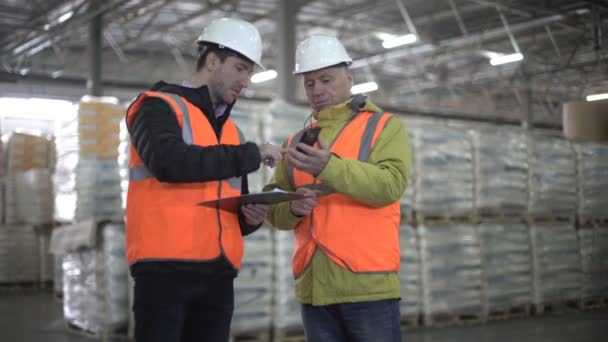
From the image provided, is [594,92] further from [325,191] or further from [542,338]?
[325,191]

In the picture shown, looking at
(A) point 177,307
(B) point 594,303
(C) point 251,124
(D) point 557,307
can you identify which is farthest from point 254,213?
(B) point 594,303

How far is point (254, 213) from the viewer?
2.39m

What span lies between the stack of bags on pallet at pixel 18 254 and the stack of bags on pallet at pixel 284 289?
7118 mm

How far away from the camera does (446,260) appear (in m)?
7.49

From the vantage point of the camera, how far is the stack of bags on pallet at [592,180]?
8.82 meters

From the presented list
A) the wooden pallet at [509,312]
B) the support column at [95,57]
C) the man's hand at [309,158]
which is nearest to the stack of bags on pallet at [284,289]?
the wooden pallet at [509,312]

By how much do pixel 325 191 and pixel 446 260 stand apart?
5167 mm

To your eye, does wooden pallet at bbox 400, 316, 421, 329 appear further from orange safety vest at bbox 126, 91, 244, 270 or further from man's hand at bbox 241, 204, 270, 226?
orange safety vest at bbox 126, 91, 244, 270

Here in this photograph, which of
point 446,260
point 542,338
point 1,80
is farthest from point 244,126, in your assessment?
point 1,80

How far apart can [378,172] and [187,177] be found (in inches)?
29.1

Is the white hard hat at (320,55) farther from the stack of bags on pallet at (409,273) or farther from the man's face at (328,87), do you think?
the stack of bags on pallet at (409,273)

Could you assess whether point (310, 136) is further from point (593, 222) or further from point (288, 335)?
point (593, 222)

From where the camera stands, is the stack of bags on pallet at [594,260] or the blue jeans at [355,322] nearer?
the blue jeans at [355,322]

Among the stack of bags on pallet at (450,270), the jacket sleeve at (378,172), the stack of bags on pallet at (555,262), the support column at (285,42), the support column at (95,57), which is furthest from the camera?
the support column at (95,57)
